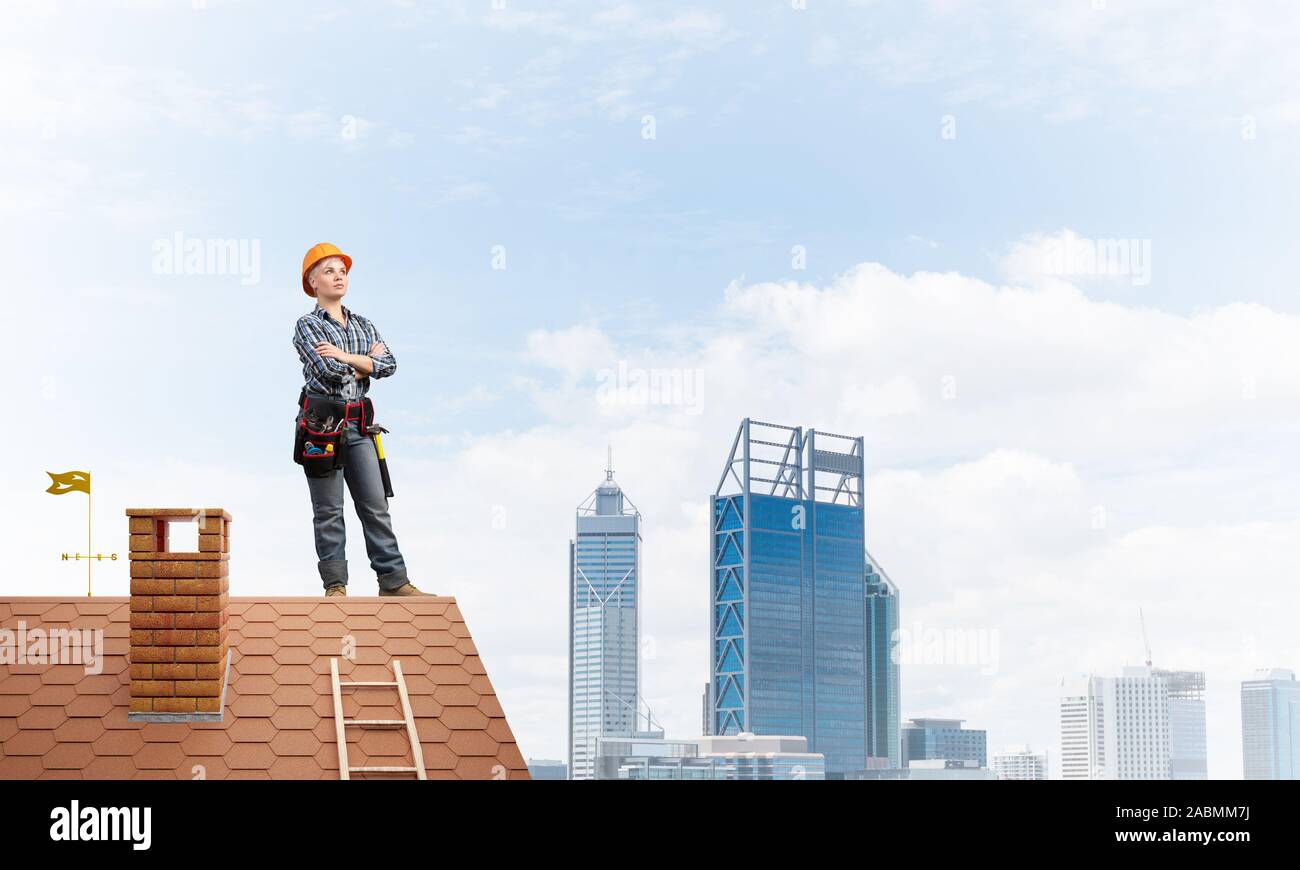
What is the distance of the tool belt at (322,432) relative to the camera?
432 inches

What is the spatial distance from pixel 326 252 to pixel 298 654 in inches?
138

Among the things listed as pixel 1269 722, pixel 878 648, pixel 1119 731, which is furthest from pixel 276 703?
pixel 878 648

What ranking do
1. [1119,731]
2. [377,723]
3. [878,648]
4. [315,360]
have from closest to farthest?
[377,723] < [315,360] < [1119,731] < [878,648]

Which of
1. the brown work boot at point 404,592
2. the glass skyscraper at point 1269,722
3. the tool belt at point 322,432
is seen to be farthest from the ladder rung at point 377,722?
the glass skyscraper at point 1269,722

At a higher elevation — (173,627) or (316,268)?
(316,268)

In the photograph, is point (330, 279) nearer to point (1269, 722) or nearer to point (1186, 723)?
point (1269, 722)

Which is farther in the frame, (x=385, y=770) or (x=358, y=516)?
(x=358, y=516)

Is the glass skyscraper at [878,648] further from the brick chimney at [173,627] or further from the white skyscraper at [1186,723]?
the brick chimney at [173,627]

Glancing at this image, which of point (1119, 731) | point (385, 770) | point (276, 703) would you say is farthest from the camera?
point (1119, 731)

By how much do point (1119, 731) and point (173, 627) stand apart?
165603 millimetres

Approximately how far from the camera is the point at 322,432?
1098 cm
